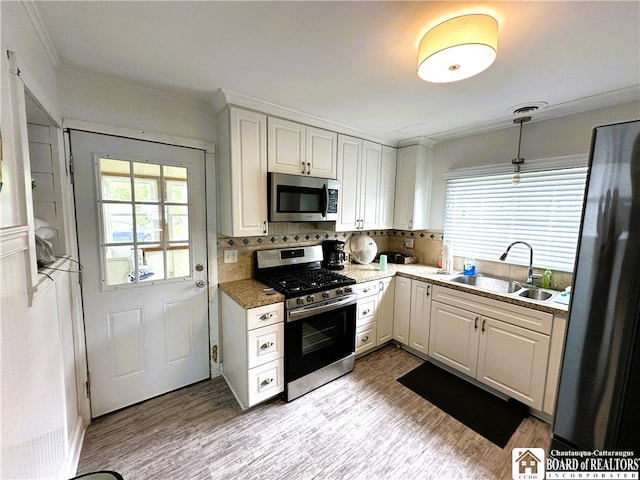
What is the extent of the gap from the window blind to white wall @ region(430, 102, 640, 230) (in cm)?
15

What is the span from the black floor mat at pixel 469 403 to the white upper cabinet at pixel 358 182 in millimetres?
1594

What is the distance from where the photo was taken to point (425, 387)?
2.25 meters

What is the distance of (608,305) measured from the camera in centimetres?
76

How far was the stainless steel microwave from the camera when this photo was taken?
216cm

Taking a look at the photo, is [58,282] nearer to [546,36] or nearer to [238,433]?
[238,433]

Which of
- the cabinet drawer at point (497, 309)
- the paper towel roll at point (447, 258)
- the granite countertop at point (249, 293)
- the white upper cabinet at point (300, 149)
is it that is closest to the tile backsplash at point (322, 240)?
the granite countertop at point (249, 293)

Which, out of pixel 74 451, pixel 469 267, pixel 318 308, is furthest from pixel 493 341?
pixel 74 451

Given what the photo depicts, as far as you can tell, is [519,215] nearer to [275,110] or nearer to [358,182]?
[358,182]

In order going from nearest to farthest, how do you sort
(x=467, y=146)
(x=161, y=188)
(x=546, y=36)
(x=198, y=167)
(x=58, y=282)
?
(x=546, y=36) < (x=58, y=282) < (x=161, y=188) < (x=198, y=167) < (x=467, y=146)

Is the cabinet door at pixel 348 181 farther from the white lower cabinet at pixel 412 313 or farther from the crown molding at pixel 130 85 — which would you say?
the crown molding at pixel 130 85

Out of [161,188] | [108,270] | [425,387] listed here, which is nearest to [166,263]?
[108,270]

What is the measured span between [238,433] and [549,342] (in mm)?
2247

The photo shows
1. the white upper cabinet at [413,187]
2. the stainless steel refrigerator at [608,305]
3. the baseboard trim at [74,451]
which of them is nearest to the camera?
the stainless steel refrigerator at [608,305]

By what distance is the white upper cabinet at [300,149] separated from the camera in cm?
217
